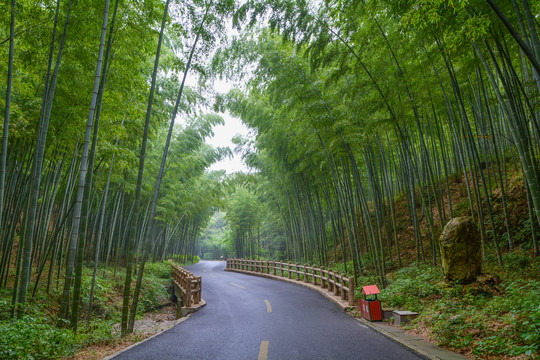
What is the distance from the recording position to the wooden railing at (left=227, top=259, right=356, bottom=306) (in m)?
6.40

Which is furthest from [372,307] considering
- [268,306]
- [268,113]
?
[268,113]


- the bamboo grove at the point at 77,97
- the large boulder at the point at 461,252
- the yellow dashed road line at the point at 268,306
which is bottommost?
the yellow dashed road line at the point at 268,306

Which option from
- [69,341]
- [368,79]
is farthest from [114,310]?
[368,79]

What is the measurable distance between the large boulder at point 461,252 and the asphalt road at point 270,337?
5.94ft

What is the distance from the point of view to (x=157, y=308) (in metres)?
7.86

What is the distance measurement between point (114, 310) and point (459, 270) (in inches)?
277

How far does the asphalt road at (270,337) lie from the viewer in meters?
3.26

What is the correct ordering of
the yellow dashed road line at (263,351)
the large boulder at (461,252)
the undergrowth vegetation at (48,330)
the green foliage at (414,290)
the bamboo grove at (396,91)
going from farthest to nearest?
1. the green foliage at (414,290)
2. the large boulder at (461,252)
3. the bamboo grove at (396,91)
4. the yellow dashed road line at (263,351)
5. the undergrowth vegetation at (48,330)

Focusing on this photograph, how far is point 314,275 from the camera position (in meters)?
9.09

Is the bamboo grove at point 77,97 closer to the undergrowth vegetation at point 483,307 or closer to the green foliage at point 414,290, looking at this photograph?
the undergrowth vegetation at point 483,307

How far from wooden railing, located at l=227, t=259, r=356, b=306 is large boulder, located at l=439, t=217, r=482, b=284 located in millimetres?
1861

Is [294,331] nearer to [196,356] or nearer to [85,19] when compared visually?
[196,356]

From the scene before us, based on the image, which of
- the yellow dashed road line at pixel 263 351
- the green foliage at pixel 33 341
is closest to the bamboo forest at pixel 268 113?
the green foliage at pixel 33 341

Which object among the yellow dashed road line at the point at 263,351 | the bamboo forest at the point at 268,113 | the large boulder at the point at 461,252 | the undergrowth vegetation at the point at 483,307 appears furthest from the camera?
the large boulder at the point at 461,252
